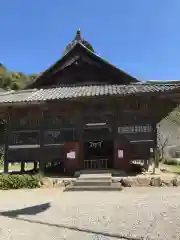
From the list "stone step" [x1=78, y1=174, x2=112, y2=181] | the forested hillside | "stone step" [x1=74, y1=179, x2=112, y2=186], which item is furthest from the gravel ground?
the forested hillside

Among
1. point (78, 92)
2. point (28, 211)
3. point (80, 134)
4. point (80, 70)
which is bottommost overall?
point (28, 211)

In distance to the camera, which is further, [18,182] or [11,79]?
[11,79]

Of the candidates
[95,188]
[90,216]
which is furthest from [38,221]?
[95,188]

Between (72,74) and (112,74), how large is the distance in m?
2.63

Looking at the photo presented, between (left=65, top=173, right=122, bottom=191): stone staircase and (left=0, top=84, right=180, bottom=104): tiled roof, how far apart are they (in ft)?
13.7

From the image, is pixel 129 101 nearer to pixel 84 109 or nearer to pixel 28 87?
pixel 84 109

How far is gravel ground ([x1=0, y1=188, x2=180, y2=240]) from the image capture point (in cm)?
582

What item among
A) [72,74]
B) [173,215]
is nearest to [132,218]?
[173,215]

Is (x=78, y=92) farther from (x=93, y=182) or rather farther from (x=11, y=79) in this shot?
(x=11, y=79)

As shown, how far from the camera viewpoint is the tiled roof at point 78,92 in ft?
48.5

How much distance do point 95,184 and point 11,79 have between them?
5149 cm

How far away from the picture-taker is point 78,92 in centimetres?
1628

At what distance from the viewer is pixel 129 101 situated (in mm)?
15328

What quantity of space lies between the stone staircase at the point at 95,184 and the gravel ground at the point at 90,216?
1.15m
